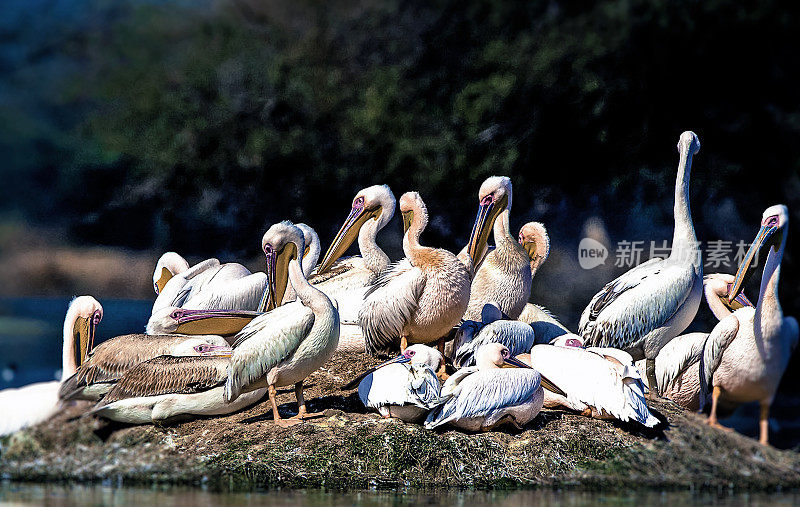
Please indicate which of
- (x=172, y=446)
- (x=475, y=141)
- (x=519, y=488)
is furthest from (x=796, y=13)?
(x=172, y=446)

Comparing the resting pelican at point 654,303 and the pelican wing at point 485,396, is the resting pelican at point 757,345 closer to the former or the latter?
the resting pelican at point 654,303

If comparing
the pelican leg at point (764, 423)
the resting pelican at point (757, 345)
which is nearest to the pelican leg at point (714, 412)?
the resting pelican at point (757, 345)

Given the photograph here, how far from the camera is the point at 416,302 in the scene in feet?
22.9

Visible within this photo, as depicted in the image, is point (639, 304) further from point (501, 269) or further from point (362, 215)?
point (362, 215)

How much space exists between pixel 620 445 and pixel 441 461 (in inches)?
44.3

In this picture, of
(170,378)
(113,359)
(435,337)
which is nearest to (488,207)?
(435,337)

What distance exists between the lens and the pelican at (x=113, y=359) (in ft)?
21.5

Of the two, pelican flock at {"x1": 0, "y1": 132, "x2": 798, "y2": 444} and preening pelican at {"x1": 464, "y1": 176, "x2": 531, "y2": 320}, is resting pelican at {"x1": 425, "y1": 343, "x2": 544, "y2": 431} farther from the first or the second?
preening pelican at {"x1": 464, "y1": 176, "x2": 531, "y2": 320}

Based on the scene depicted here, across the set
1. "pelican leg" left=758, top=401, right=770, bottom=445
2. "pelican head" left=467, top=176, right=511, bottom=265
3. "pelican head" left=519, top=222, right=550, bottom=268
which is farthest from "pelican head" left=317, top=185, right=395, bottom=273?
"pelican leg" left=758, top=401, right=770, bottom=445

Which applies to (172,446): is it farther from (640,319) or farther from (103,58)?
(103,58)

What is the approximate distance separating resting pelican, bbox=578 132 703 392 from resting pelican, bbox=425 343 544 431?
1.18 m

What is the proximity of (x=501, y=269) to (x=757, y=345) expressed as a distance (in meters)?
1.90

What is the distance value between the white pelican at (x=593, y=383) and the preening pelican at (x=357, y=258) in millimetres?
1608

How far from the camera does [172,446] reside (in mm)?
6230
